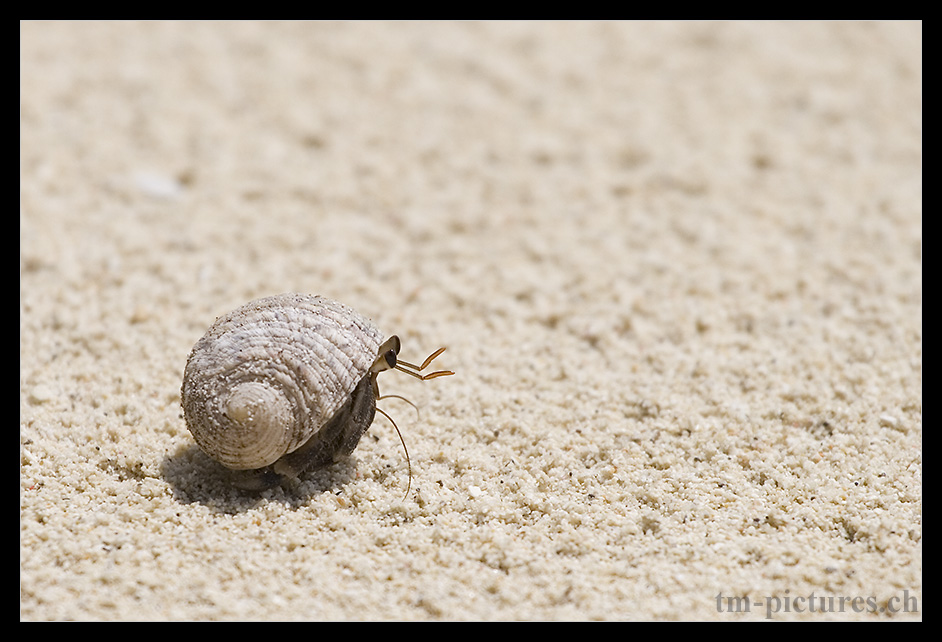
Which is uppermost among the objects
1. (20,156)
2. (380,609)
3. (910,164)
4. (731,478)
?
(910,164)

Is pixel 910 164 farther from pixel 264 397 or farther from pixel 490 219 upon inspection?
pixel 264 397

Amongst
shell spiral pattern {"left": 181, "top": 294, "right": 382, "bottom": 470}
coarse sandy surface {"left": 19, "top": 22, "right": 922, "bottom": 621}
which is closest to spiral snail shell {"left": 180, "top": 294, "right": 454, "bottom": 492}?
shell spiral pattern {"left": 181, "top": 294, "right": 382, "bottom": 470}

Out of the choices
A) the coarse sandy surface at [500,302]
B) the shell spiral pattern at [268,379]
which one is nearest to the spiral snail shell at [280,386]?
the shell spiral pattern at [268,379]


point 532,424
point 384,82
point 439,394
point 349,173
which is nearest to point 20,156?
point 349,173

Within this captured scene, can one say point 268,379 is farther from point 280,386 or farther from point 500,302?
point 500,302

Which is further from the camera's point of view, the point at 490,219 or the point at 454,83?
the point at 454,83

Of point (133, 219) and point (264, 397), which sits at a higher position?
point (133, 219)

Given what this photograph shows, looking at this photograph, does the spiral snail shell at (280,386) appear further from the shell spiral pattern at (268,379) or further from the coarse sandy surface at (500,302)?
the coarse sandy surface at (500,302)

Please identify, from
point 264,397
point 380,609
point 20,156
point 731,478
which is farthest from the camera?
point 20,156
